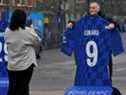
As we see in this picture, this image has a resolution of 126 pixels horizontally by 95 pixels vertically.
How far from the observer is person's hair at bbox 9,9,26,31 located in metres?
8.80

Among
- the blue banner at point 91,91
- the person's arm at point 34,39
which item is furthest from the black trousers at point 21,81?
the blue banner at point 91,91

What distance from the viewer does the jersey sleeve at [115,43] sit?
923 cm

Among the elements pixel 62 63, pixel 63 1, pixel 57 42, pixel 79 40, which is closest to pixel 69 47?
pixel 79 40

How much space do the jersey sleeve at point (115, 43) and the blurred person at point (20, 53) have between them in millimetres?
1209

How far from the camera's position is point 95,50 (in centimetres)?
930

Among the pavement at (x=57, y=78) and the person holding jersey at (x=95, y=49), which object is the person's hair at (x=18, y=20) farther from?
the pavement at (x=57, y=78)

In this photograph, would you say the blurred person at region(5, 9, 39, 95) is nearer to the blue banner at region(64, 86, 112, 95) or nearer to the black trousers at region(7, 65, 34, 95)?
the black trousers at region(7, 65, 34, 95)

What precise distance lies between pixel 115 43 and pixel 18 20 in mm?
1573

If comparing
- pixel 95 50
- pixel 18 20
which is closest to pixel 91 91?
pixel 95 50

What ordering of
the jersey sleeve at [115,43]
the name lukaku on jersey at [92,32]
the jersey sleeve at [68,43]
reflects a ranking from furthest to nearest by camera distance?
the jersey sleeve at [68,43]
the name lukaku on jersey at [92,32]
the jersey sleeve at [115,43]

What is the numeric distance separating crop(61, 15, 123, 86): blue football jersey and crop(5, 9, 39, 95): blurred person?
86cm

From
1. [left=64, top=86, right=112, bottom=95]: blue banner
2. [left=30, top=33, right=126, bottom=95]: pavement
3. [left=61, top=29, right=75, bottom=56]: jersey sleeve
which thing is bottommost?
[left=30, top=33, right=126, bottom=95]: pavement

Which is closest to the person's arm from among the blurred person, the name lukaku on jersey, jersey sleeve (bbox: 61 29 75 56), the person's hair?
the blurred person

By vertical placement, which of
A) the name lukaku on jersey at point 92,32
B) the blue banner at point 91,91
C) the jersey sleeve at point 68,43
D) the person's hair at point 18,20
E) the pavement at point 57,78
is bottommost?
the pavement at point 57,78
